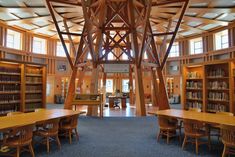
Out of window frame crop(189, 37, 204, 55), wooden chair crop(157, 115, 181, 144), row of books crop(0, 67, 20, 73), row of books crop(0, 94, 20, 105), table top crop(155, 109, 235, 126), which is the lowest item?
wooden chair crop(157, 115, 181, 144)

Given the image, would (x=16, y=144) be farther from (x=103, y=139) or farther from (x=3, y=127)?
Answer: (x=103, y=139)

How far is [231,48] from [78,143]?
43.3 ft

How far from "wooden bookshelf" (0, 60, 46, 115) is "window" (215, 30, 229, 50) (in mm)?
12982

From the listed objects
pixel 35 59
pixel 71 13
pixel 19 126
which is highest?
pixel 71 13

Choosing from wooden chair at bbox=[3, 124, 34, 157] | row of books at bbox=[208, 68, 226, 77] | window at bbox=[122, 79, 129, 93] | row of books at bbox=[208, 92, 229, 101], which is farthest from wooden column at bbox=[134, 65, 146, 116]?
window at bbox=[122, 79, 129, 93]

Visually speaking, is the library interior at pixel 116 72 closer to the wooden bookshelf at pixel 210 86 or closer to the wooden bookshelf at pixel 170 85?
the wooden bookshelf at pixel 210 86

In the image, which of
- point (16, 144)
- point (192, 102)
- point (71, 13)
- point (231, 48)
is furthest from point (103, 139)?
point (231, 48)

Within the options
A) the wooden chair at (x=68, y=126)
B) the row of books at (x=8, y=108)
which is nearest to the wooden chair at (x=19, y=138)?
the wooden chair at (x=68, y=126)

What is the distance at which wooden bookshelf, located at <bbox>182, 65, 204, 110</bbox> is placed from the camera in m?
8.31

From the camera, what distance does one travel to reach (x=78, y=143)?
533cm

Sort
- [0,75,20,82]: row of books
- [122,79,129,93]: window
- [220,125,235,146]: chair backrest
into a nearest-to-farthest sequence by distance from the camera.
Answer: [220,125,235,146]: chair backrest → [0,75,20,82]: row of books → [122,79,129,93]: window

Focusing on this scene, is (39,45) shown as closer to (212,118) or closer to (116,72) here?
(116,72)

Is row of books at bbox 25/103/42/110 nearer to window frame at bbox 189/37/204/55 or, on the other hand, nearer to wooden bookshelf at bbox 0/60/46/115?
wooden bookshelf at bbox 0/60/46/115

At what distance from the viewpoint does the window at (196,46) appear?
17188 mm
